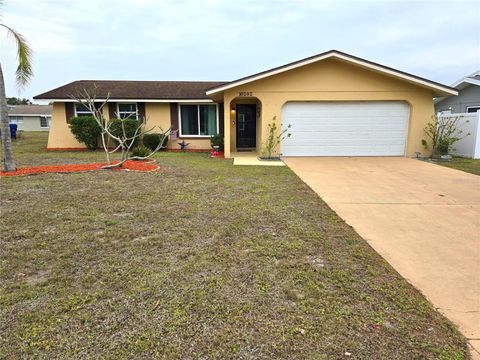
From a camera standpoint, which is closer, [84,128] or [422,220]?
[422,220]

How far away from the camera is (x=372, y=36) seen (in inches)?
803

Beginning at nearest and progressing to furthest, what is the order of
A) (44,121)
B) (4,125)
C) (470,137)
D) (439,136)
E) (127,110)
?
(4,125)
(439,136)
(470,137)
(127,110)
(44,121)

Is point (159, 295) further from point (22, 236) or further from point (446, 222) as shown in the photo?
point (446, 222)

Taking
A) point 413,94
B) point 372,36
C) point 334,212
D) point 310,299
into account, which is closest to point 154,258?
point 310,299

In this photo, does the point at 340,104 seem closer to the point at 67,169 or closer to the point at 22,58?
the point at 67,169

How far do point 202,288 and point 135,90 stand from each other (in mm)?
15514

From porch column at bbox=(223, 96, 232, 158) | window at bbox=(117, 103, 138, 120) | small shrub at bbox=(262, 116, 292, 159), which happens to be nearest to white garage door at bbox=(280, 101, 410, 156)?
small shrub at bbox=(262, 116, 292, 159)

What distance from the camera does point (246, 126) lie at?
16266mm

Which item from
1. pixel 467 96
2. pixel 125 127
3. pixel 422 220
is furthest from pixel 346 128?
pixel 125 127

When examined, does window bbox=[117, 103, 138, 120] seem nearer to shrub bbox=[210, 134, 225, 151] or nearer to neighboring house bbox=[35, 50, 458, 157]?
shrub bbox=[210, 134, 225, 151]

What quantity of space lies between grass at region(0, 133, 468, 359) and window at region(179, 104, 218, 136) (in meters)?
11.1

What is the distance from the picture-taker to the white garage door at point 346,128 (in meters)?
13.0

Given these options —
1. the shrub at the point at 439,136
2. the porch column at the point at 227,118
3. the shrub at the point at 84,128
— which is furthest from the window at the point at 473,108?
the shrub at the point at 84,128

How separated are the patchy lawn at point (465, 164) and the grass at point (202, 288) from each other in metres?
7.34
